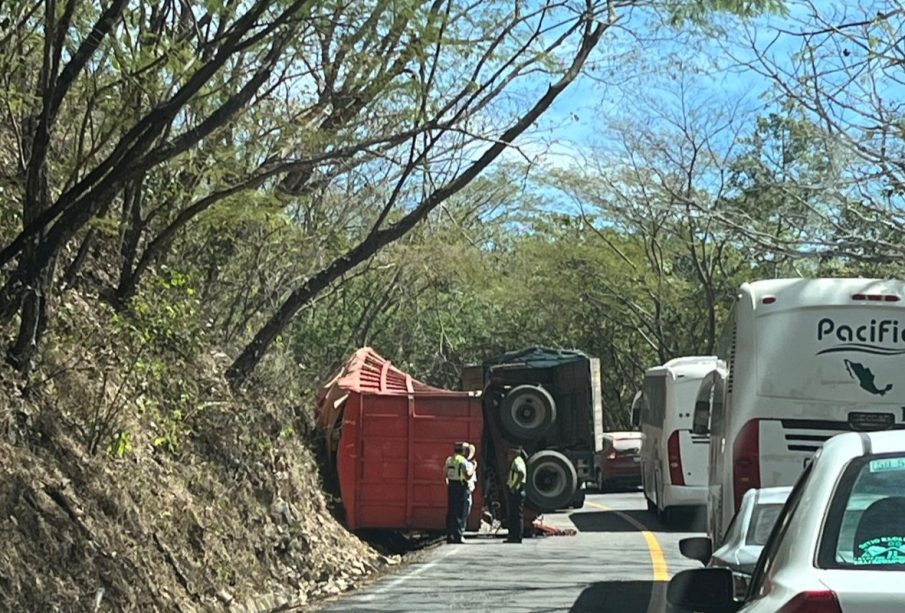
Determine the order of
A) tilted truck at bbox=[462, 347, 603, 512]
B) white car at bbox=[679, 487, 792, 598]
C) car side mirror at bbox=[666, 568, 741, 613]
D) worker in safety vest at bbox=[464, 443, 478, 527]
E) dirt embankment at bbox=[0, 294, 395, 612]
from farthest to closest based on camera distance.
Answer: tilted truck at bbox=[462, 347, 603, 512] < worker in safety vest at bbox=[464, 443, 478, 527] < dirt embankment at bbox=[0, 294, 395, 612] < white car at bbox=[679, 487, 792, 598] < car side mirror at bbox=[666, 568, 741, 613]

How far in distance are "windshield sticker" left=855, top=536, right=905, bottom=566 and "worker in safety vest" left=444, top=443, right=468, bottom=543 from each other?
14.8m

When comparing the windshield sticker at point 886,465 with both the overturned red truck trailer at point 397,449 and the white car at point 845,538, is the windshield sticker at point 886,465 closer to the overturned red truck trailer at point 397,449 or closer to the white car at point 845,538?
the white car at point 845,538

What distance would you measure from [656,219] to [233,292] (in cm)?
2132

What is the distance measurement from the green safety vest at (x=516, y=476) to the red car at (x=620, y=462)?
49.8 ft

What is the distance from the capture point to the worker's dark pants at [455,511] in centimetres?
1847

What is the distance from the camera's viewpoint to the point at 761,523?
28.0 feet

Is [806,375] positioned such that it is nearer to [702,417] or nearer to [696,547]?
[696,547]

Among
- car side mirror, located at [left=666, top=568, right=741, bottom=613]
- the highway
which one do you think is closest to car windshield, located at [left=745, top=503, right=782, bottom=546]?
the highway

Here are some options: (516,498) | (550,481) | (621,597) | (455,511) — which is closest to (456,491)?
(455,511)

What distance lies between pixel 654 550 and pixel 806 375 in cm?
697

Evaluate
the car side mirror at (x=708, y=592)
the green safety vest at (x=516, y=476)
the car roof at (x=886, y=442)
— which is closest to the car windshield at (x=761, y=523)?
the car side mirror at (x=708, y=592)

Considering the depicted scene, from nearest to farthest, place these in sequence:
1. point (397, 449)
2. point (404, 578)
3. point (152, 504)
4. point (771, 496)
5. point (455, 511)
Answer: point (771, 496)
point (152, 504)
point (404, 578)
point (455, 511)
point (397, 449)

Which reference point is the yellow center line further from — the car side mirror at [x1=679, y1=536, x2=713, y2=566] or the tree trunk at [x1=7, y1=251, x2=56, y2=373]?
the tree trunk at [x1=7, y1=251, x2=56, y2=373]

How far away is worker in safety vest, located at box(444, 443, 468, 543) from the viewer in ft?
59.9
